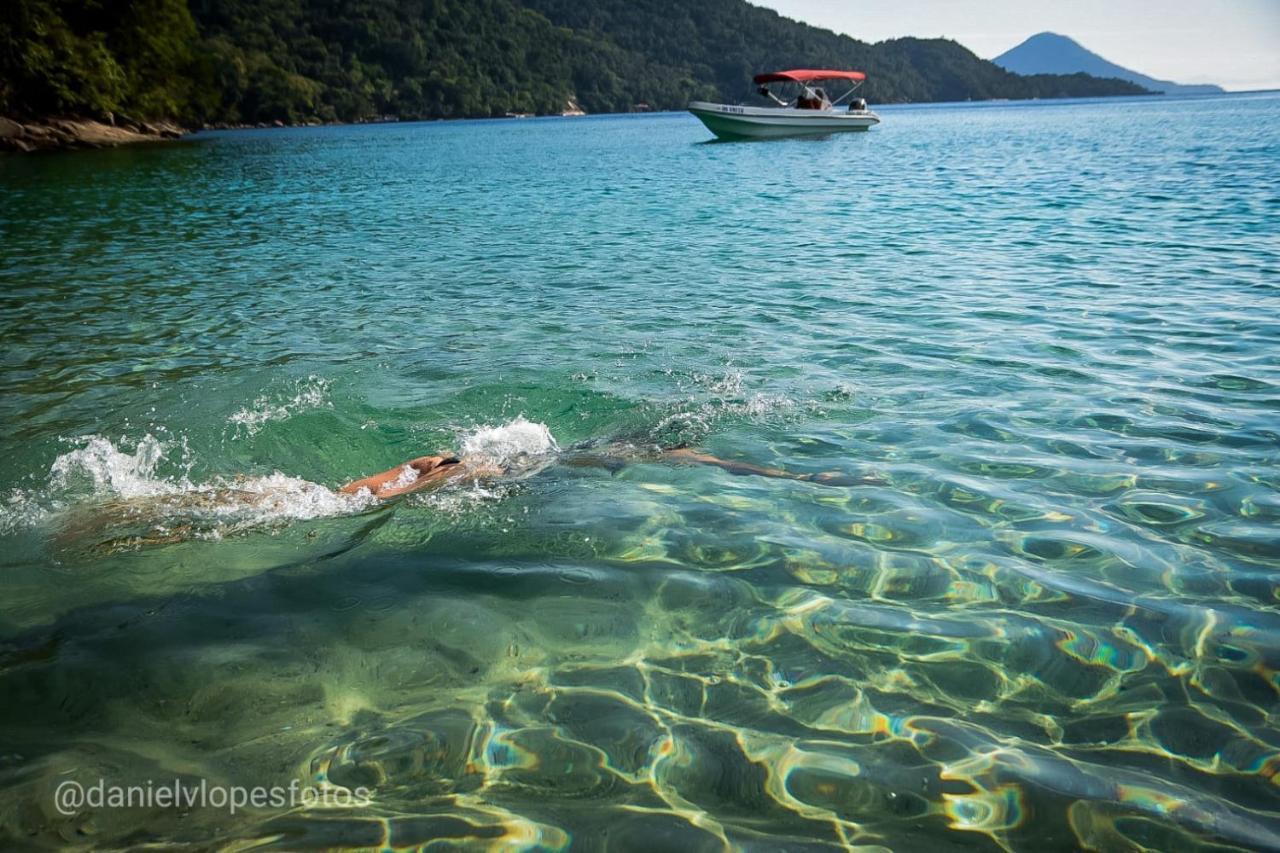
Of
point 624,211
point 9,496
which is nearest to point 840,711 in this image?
point 9,496

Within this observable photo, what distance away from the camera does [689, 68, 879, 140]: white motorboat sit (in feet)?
165

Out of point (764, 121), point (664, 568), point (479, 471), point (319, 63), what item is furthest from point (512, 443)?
point (319, 63)

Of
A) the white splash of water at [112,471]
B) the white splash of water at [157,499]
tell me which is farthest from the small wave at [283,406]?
the white splash of water at [157,499]

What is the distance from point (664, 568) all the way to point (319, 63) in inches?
6266

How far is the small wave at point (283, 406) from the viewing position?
715 cm

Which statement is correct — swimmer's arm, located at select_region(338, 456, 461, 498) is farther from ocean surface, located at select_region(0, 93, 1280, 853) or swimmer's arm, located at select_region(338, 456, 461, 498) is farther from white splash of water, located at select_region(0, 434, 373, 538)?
ocean surface, located at select_region(0, 93, 1280, 853)

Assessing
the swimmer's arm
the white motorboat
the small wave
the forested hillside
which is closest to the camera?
the swimmer's arm

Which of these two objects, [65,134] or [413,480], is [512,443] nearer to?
[413,480]

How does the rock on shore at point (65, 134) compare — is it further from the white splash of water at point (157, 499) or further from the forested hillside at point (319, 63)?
the white splash of water at point (157, 499)

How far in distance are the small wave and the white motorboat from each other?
46653 millimetres

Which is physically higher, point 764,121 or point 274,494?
point 764,121

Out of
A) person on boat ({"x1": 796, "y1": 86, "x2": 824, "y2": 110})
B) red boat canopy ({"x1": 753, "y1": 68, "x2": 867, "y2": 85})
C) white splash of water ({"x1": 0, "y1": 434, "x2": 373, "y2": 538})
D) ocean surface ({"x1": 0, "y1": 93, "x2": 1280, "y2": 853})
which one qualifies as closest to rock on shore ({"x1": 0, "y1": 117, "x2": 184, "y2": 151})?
red boat canopy ({"x1": 753, "y1": 68, "x2": 867, "y2": 85})

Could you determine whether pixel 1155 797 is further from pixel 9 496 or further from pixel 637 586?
pixel 9 496

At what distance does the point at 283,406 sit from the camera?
753 centimetres
